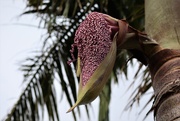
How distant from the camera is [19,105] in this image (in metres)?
3.38

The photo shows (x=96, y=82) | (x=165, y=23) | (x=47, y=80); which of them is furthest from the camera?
(x=47, y=80)

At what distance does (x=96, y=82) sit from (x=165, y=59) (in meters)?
0.18

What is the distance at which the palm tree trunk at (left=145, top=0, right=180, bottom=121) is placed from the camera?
0.82 metres

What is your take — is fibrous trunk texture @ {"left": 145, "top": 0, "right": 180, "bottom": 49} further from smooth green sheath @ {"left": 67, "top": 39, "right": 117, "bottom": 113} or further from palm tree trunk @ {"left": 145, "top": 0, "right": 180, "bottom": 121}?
smooth green sheath @ {"left": 67, "top": 39, "right": 117, "bottom": 113}

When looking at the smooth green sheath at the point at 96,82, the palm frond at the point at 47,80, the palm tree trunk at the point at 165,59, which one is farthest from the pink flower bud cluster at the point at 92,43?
the palm frond at the point at 47,80

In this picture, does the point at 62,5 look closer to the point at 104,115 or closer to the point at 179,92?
the point at 104,115

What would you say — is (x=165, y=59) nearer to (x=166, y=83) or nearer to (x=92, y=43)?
(x=166, y=83)

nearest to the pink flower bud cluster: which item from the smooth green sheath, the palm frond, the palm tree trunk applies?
the smooth green sheath

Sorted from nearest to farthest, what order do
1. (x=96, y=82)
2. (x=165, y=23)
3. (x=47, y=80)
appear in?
(x=96, y=82)
(x=165, y=23)
(x=47, y=80)

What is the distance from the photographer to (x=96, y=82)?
81 cm

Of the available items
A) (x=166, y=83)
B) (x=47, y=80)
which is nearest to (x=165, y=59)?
(x=166, y=83)

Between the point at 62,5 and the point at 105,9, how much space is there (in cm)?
32

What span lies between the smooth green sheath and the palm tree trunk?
0.12 m

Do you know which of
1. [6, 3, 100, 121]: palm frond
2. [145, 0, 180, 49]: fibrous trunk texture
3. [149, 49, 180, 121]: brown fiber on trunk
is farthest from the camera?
[6, 3, 100, 121]: palm frond
